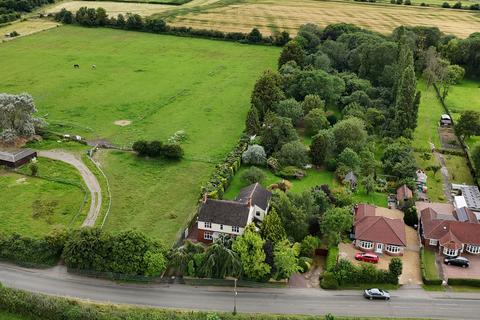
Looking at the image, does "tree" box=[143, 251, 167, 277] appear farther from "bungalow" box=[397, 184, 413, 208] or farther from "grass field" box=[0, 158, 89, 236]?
"bungalow" box=[397, 184, 413, 208]

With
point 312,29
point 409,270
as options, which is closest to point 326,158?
point 409,270

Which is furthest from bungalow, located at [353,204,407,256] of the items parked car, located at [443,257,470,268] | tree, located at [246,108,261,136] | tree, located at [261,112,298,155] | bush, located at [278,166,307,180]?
tree, located at [246,108,261,136]

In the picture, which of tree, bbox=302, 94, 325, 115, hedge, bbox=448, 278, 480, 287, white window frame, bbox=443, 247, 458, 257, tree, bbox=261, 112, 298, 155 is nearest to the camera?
hedge, bbox=448, 278, 480, 287

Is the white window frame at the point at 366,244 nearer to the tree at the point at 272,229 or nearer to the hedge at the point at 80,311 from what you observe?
the tree at the point at 272,229

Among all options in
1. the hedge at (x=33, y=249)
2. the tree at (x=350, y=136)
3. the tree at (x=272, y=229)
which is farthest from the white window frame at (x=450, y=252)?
the hedge at (x=33, y=249)

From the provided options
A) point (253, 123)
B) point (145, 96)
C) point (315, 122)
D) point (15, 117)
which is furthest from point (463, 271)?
point (145, 96)

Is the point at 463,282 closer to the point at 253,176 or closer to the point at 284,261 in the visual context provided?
the point at 284,261
